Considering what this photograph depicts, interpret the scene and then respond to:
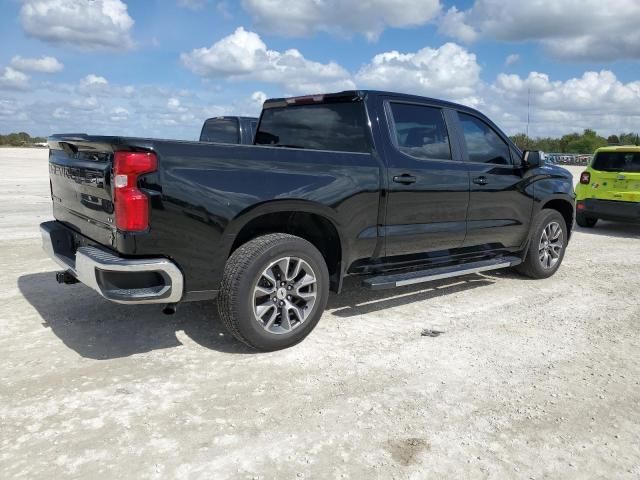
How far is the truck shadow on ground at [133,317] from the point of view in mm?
3963

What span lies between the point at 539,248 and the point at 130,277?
461cm

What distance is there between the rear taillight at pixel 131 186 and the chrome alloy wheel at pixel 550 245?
180 inches

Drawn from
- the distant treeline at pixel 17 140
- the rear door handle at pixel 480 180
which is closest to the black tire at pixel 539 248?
the rear door handle at pixel 480 180

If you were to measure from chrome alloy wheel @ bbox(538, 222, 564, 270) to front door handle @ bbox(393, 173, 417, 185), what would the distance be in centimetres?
240

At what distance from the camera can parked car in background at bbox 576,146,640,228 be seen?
31.1 ft

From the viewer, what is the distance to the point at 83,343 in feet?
12.9

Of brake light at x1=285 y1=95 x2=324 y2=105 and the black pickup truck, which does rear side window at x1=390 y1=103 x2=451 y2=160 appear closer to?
the black pickup truck

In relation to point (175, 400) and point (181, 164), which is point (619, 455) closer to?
point (175, 400)

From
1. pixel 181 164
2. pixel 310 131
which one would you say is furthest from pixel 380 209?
pixel 181 164

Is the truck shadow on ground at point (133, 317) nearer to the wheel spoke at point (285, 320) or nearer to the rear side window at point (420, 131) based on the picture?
the wheel spoke at point (285, 320)

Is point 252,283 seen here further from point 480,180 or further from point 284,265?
point 480,180

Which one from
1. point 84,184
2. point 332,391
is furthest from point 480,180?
point 84,184

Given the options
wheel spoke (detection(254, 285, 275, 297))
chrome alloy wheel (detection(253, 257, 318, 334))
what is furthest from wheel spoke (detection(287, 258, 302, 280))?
A: wheel spoke (detection(254, 285, 275, 297))

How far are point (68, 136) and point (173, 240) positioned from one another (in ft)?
4.20
